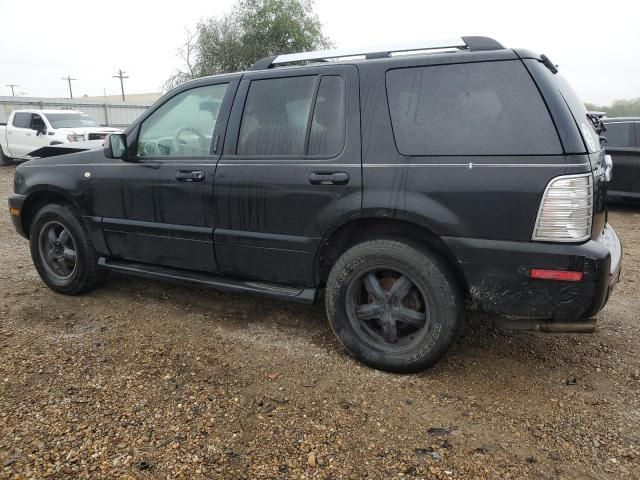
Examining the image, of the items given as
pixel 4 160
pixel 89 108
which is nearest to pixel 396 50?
pixel 4 160

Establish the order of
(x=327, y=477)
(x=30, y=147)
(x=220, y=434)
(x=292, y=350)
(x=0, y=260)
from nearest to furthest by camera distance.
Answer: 1. (x=327, y=477)
2. (x=220, y=434)
3. (x=292, y=350)
4. (x=0, y=260)
5. (x=30, y=147)

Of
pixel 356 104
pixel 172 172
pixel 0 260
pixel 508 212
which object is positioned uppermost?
pixel 356 104

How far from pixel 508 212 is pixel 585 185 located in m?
0.38

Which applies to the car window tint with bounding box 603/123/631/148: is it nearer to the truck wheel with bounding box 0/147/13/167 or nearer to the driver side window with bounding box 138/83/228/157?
the driver side window with bounding box 138/83/228/157

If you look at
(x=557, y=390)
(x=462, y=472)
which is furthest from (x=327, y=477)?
(x=557, y=390)

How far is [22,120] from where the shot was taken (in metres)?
14.6

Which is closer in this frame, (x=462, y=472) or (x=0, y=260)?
(x=462, y=472)

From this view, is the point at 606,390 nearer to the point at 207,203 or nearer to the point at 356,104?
the point at 356,104

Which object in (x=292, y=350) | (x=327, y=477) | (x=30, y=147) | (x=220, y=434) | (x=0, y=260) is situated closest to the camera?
(x=327, y=477)

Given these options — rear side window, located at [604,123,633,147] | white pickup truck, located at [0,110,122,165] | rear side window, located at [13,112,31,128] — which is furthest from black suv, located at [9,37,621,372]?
rear side window, located at [13,112,31,128]

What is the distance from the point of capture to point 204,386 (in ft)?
9.22

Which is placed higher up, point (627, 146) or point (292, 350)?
point (627, 146)

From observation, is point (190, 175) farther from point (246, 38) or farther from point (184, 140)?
point (246, 38)

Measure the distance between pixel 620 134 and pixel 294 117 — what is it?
23.8 feet
